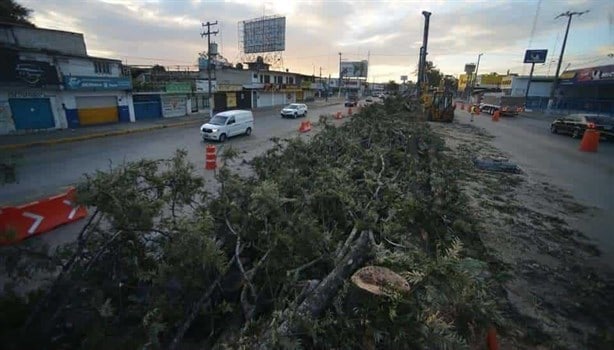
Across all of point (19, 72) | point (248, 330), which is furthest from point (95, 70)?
point (248, 330)

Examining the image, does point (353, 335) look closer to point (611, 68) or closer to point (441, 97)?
point (441, 97)

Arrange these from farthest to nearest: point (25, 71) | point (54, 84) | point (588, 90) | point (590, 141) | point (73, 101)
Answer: point (588, 90), point (73, 101), point (54, 84), point (25, 71), point (590, 141)

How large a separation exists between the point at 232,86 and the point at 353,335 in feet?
135

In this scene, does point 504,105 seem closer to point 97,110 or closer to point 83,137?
point 97,110

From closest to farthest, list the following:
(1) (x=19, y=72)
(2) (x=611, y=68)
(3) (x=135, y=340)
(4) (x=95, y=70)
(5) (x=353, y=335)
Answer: (5) (x=353, y=335)
(3) (x=135, y=340)
(1) (x=19, y=72)
(4) (x=95, y=70)
(2) (x=611, y=68)

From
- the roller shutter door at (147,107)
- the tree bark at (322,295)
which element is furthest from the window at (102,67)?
the tree bark at (322,295)

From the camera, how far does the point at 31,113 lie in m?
18.5

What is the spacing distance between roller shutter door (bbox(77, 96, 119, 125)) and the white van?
10.0 metres

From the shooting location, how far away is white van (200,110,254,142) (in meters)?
17.5

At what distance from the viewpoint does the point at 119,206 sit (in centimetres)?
305

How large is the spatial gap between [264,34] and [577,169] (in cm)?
4580

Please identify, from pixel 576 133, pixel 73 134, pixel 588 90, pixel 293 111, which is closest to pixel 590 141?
pixel 576 133

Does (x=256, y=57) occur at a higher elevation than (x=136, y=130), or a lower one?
higher

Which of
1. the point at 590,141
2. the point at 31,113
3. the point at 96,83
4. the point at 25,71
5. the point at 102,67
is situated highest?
the point at 102,67
